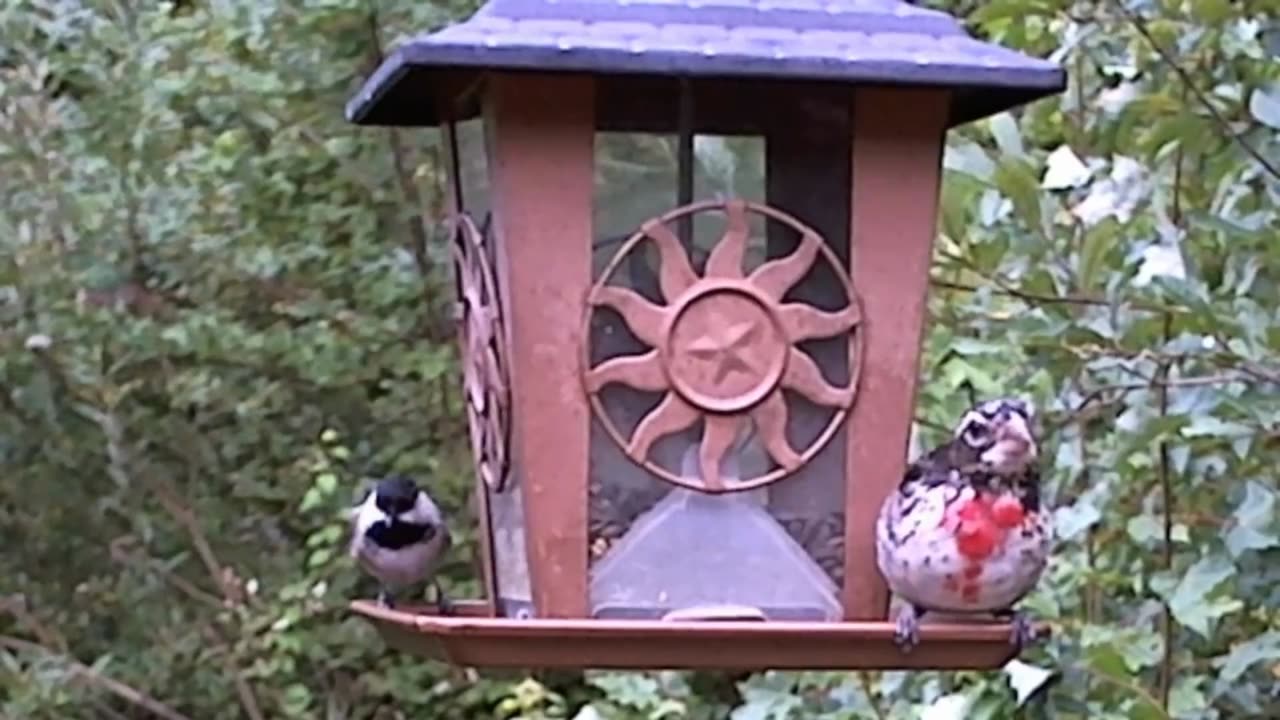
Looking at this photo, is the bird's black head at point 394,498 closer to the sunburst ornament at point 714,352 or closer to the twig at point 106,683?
the sunburst ornament at point 714,352

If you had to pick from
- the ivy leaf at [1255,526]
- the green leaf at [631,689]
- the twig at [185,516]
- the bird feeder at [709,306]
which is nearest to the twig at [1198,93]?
the ivy leaf at [1255,526]

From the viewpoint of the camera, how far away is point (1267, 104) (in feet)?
5.22

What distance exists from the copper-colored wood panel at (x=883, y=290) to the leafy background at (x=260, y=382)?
1.74 ft

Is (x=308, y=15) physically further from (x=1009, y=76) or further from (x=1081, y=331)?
(x=1009, y=76)

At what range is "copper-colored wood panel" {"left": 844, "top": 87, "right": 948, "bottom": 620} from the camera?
1374 mm

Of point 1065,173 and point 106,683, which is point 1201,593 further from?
point 106,683

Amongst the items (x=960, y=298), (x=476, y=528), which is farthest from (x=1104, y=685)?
(x=476, y=528)

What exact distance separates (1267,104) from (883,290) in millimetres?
401

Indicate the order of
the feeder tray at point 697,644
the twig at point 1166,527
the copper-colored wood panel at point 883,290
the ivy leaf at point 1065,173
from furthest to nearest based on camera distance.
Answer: the ivy leaf at point 1065,173 < the twig at point 1166,527 < the copper-colored wood panel at point 883,290 < the feeder tray at point 697,644

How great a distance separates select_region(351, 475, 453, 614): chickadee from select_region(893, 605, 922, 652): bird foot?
39 cm

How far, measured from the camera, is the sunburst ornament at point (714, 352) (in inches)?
52.4

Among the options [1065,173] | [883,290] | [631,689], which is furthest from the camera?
[631,689]

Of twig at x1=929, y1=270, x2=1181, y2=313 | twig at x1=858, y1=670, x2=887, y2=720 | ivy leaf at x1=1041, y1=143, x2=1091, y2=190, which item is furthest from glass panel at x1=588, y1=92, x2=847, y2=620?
twig at x1=858, y1=670, x2=887, y2=720

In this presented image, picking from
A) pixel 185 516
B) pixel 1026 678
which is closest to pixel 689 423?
pixel 1026 678
